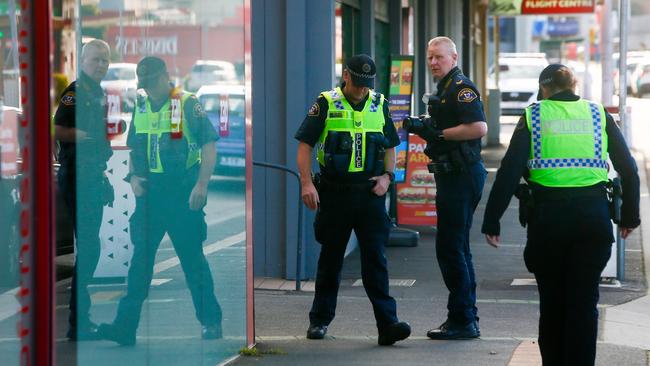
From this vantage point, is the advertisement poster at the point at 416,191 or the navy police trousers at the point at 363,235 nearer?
the navy police trousers at the point at 363,235

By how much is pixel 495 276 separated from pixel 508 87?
97.8 feet

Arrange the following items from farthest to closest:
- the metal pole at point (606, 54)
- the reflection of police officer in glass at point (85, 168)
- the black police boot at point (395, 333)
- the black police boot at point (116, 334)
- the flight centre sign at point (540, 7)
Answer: the flight centre sign at point (540, 7) < the metal pole at point (606, 54) < the black police boot at point (395, 333) < the black police boot at point (116, 334) < the reflection of police officer in glass at point (85, 168)

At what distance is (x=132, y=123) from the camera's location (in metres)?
5.40

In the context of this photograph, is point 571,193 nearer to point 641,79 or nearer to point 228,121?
point 228,121

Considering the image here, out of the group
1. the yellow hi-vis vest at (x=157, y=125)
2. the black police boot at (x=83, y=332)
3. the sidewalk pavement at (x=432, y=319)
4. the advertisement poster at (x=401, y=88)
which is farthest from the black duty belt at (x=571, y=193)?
the advertisement poster at (x=401, y=88)

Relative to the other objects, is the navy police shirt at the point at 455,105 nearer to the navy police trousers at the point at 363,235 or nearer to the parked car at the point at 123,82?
the navy police trousers at the point at 363,235

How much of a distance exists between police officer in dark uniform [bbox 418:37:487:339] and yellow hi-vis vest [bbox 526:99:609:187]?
1469 mm

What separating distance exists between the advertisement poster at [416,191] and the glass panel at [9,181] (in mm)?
9329

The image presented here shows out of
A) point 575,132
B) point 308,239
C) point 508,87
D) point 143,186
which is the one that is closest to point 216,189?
point 143,186

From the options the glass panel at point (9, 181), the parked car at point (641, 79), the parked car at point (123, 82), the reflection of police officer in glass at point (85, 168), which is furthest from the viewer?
the parked car at point (641, 79)

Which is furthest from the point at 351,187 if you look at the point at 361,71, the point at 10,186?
the point at 10,186

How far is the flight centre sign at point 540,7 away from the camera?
2627 centimetres

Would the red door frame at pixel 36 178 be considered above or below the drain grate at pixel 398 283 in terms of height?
above

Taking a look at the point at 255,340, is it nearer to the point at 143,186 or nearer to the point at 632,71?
the point at 143,186
